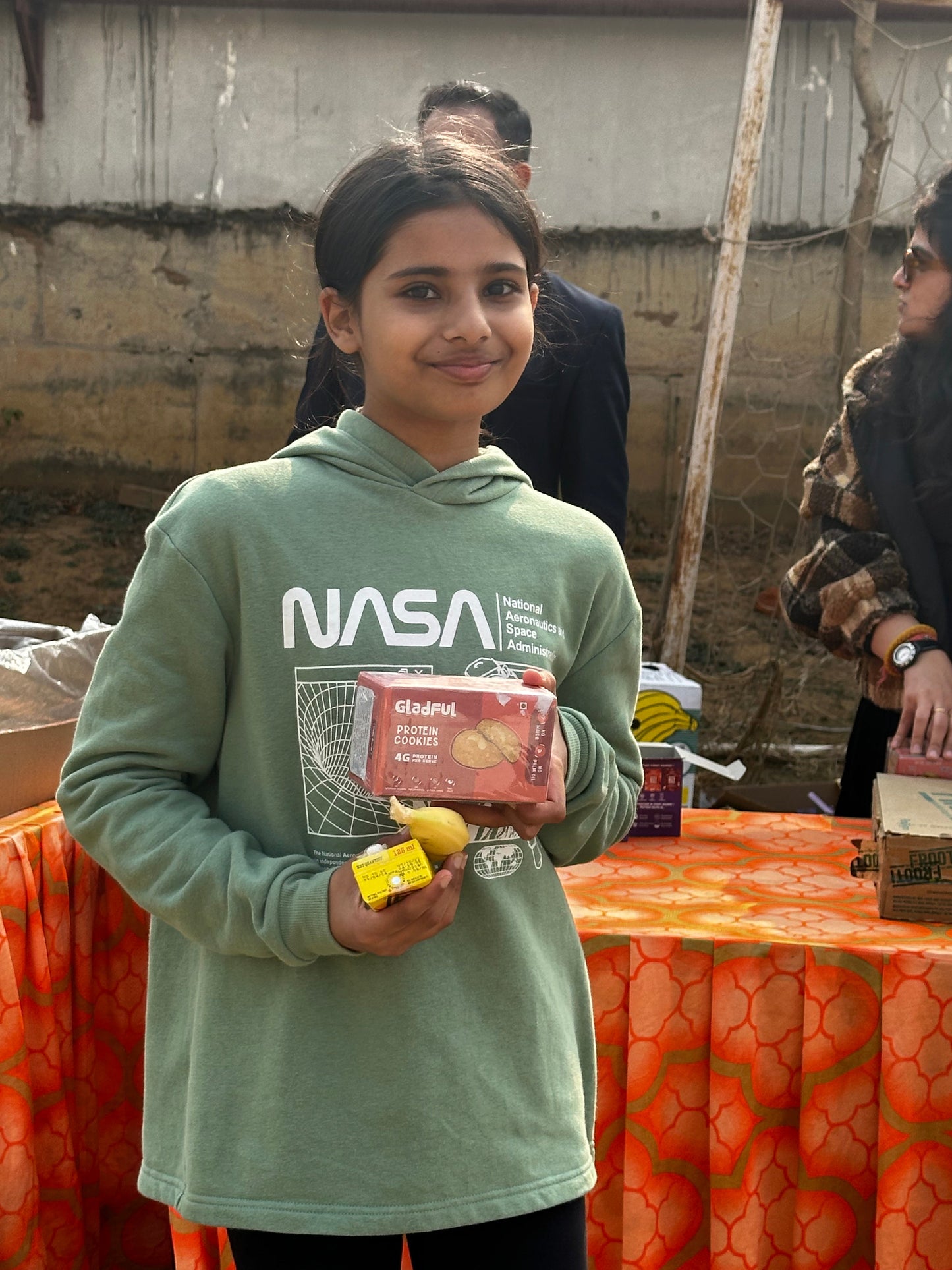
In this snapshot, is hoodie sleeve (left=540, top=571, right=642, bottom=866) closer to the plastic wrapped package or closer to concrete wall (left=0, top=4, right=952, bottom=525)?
the plastic wrapped package

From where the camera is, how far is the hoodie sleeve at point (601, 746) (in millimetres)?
1204

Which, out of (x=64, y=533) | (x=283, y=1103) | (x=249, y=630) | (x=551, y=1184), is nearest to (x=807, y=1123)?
(x=551, y=1184)

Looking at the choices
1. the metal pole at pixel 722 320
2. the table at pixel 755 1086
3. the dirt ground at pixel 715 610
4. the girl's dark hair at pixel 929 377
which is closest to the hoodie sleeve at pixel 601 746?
the table at pixel 755 1086

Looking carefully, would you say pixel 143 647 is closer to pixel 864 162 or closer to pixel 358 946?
pixel 358 946

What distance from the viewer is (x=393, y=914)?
1.01 m

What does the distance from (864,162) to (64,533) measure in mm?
4265

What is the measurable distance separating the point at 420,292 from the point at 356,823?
0.49 meters

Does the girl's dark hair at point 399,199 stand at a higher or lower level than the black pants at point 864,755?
higher

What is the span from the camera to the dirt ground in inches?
193

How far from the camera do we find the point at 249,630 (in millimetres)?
1137

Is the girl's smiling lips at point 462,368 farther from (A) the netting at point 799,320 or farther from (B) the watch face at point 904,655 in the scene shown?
(A) the netting at point 799,320

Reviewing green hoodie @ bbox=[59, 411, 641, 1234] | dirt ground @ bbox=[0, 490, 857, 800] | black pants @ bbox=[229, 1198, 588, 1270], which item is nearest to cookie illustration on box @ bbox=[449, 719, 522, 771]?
green hoodie @ bbox=[59, 411, 641, 1234]

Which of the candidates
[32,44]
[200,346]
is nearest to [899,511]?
[200,346]

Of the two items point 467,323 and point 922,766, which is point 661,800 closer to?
point 922,766
